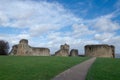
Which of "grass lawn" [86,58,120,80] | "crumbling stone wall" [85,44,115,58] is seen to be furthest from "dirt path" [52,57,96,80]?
"crumbling stone wall" [85,44,115,58]

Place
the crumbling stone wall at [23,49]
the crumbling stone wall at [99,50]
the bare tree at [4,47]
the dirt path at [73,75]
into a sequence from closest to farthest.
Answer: the dirt path at [73,75]
the crumbling stone wall at [23,49]
the crumbling stone wall at [99,50]
the bare tree at [4,47]

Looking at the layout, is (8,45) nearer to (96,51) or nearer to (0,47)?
(0,47)

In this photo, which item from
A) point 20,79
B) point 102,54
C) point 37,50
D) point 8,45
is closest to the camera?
point 20,79

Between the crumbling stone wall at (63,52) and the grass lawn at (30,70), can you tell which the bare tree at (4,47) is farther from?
the grass lawn at (30,70)

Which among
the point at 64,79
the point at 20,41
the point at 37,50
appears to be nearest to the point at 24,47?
the point at 20,41

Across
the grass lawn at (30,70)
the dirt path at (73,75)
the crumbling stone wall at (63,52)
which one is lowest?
the dirt path at (73,75)

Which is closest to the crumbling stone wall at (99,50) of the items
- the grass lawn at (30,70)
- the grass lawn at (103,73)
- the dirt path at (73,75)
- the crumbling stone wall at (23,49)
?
the crumbling stone wall at (23,49)

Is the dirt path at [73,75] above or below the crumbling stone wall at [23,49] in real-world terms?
below

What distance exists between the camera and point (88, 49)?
3719 centimetres

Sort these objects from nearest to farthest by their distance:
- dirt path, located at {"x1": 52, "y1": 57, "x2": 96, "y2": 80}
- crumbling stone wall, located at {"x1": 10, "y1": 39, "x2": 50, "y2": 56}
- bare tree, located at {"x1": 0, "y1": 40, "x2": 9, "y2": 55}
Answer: dirt path, located at {"x1": 52, "y1": 57, "x2": 96, "y2": 80} → crumbling stone wall, located at {"x1": 10, "y1": 39, "x2": 50, "y2": 56} → bare tree, located at {"x1": 0, "y1": 40, "x2": 9, "y2": 55}

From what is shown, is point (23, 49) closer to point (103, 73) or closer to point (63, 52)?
point (63, 52)

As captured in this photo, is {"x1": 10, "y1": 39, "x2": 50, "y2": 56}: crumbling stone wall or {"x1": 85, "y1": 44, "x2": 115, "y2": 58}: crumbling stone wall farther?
{"x1": 85, "y1": 44, "x2": 115, "y2": 58}: crumbling stone wall

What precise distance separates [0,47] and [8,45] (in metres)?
2.20

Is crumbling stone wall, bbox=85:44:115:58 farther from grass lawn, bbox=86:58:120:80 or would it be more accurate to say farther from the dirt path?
the dirt path
